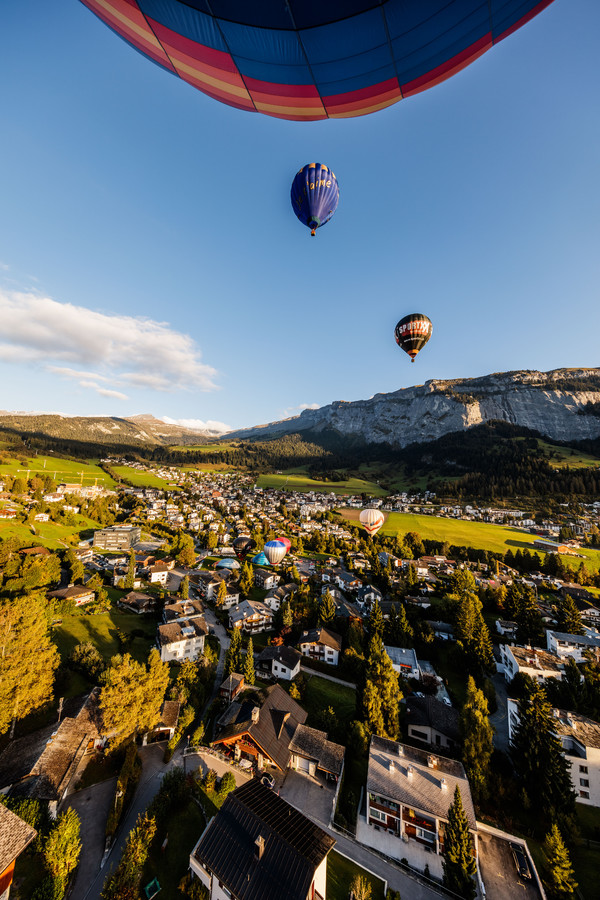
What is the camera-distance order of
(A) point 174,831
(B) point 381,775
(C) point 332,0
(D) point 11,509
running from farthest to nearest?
(D) point 11,509
(B) point 381,775
(A) point 174,831
(C) point 332,0

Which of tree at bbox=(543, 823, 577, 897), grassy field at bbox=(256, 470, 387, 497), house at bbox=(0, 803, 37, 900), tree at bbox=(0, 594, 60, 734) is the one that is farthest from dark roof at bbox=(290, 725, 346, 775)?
grassy field at bbox=(256, 470, 387, 497)

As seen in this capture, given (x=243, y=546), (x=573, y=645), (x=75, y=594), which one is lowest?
(x=243, y=546)

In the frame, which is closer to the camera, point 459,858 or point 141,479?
point 459,858

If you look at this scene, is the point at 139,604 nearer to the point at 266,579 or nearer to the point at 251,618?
the point at 251,618

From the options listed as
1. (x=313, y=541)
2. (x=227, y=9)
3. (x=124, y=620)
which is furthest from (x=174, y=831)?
(x=313, y=541)

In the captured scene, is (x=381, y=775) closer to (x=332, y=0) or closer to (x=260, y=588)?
(x=332, y=0)

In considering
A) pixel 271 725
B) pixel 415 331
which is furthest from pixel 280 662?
pixel 415 331
